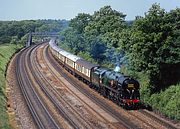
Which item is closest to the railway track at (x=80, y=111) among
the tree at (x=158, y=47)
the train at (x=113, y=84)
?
the train at (x=113, y=84)

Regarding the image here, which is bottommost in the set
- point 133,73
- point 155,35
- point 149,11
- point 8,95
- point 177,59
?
point 8,95

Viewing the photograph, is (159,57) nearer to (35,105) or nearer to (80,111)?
(80,111)

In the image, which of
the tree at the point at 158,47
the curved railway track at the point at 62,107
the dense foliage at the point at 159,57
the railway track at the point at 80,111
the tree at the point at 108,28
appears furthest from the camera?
the tree at the point at 108,28

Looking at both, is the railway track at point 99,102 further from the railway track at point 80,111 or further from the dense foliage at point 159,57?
the dense foliage at point 159,57

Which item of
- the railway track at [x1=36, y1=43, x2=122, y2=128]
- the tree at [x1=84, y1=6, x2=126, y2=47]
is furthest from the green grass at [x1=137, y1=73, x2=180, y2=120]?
the tree at [x1=84, y1=6, x2=126, y2=47]

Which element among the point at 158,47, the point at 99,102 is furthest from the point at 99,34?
the point at 158,47

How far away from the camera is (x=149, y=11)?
→ 38.5 m

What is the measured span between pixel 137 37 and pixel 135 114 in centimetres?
859

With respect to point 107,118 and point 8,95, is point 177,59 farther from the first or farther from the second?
point 8,95

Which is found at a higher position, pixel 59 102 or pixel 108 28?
pixel 108 28

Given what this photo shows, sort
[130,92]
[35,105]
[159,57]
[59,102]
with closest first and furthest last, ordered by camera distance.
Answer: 1. [159,57]
2. [130,92]
3. [35,105]
4. [59,102]

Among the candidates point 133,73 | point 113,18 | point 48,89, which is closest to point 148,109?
point 133,73

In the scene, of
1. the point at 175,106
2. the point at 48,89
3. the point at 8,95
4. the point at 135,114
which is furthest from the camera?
the point at 48,89

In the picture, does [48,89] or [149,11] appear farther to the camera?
[48,89]
